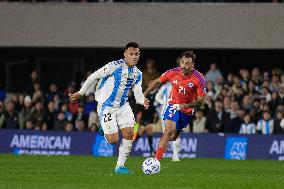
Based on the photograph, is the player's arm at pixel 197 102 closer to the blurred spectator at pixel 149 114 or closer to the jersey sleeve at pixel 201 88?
the jersey sleeve at pixel 201 88

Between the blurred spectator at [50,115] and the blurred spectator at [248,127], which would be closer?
the blurred spectator at [248,127]

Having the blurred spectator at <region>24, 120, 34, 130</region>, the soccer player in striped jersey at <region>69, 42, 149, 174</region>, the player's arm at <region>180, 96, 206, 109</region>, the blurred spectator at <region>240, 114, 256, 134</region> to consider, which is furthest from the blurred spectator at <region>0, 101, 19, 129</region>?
the player's arm at <region>180, 96, 206, 109</region>

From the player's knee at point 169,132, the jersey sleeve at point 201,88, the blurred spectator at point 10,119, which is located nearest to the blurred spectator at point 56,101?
the blurred spectator at point 10,119

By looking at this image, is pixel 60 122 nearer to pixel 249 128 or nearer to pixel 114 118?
pixel 249 128

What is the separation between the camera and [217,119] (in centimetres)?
2873

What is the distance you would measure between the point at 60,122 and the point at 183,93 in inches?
464

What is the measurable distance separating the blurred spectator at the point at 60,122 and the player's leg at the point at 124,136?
1267cm

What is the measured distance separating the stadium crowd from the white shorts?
10067 mm

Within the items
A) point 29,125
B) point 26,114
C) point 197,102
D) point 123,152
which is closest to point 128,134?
point 123,152

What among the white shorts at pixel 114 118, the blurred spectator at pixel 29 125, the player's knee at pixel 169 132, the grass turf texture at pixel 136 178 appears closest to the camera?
the grass turf texture at pixel 136 178

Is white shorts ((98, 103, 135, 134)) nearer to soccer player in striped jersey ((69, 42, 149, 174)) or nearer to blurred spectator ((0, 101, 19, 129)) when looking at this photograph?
soccer player in striped jersey ((69, 42, 149, 174))

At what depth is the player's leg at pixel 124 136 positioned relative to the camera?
Answer: 1766 centimetres

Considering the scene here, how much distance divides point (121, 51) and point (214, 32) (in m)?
4.68

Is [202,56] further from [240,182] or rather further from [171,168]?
[240,182]
